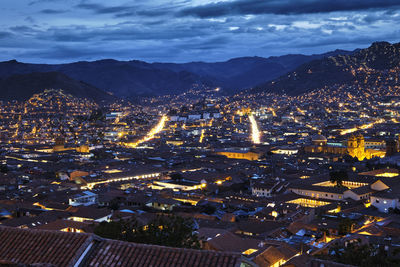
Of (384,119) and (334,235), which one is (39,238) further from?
(384,119)

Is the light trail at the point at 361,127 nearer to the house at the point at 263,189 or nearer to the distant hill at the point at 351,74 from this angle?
the distant hill at the point at 351,74

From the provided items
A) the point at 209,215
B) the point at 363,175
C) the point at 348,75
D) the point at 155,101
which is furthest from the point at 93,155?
the point at 155,101

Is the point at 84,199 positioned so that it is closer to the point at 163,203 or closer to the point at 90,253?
the point at 163,203

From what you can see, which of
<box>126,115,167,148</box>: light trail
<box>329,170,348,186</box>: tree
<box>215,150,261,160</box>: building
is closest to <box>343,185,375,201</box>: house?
<box>329,170,348,186</box>: tree

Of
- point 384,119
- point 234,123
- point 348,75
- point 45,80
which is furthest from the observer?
point 45,80

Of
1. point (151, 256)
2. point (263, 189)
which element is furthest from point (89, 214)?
point (151, 256)

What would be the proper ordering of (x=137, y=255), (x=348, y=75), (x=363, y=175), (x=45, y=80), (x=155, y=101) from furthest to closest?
(x=155, y=101) < (x=45, y=80) < (x=348, y=75) < (x=363, y=175) < (x=137, y=255)

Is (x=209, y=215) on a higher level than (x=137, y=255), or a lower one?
lower

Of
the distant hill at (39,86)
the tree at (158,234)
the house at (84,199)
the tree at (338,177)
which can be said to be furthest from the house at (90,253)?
the distant hill at (39,86)
